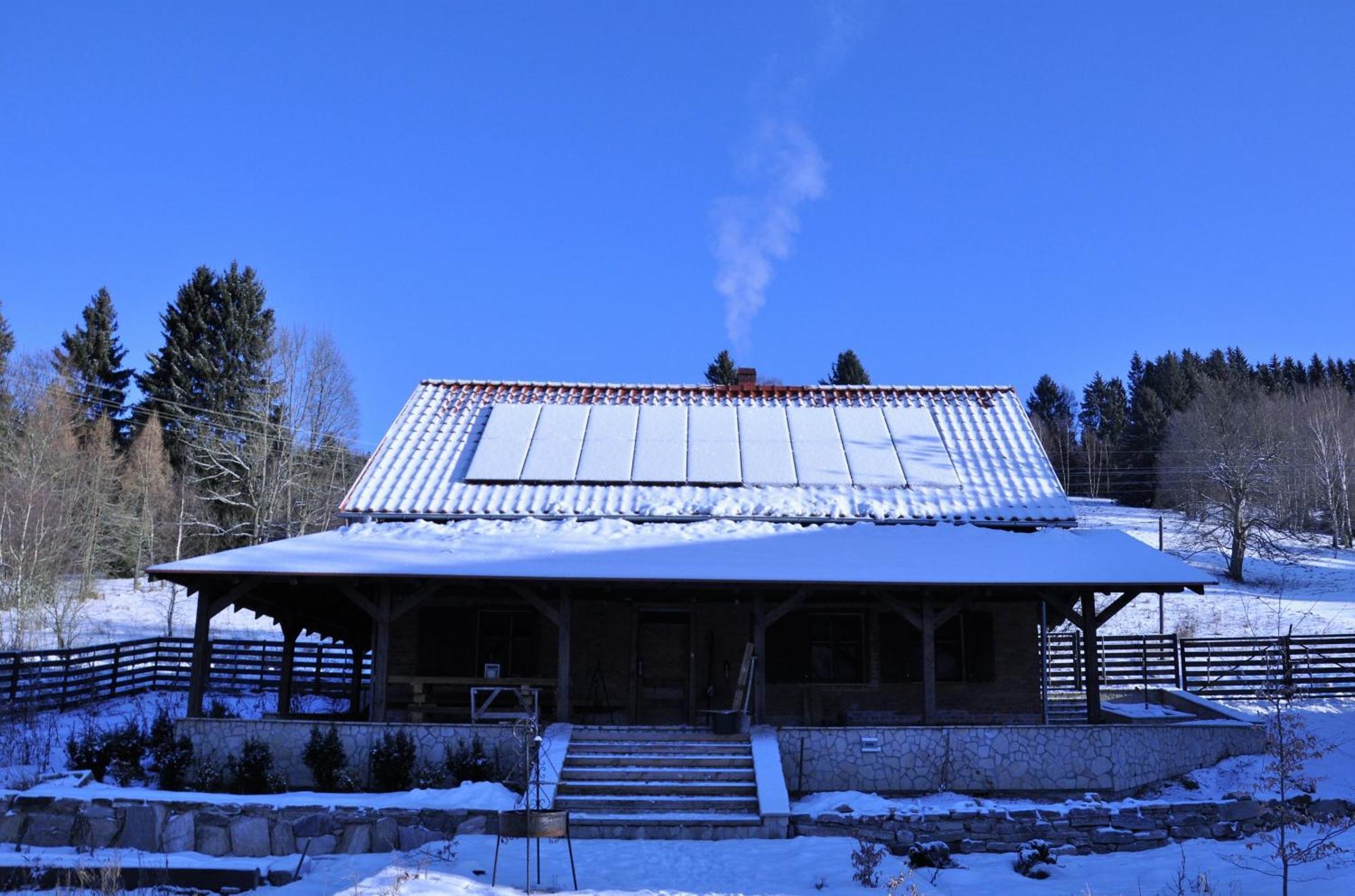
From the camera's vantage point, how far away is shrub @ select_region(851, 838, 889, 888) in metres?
8.48

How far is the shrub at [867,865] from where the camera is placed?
27.8 ft

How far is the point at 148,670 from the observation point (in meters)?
20.2

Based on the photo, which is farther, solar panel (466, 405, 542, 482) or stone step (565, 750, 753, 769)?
solar panel (466, 405, 542, 482)

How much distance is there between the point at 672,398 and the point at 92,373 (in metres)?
35.2

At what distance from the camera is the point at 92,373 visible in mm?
44062

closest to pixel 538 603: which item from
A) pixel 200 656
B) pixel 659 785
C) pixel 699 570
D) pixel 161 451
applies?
pixel 699 570

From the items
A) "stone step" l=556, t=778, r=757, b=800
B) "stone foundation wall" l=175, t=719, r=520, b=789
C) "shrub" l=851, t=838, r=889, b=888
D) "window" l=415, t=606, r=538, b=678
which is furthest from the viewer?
"window" l=415, t=606, r=538, b=678

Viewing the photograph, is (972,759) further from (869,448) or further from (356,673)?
(356,673)

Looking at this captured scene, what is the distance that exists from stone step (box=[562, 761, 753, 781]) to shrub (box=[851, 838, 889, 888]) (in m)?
2.54

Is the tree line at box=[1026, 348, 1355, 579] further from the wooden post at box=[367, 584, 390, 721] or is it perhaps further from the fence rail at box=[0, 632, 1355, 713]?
the wooden post at box=[367, 584, 390, 721]

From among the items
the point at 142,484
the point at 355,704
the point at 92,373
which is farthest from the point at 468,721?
the point at 92,373

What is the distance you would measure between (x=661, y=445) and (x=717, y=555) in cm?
478

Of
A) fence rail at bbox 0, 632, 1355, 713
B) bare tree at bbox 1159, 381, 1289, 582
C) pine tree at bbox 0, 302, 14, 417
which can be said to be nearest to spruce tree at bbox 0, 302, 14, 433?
pine tree at bbox 0, 302, 14, 417

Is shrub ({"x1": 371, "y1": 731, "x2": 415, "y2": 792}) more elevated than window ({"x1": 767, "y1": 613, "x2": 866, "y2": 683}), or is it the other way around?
window ({"x1": 767, "y1": 613, "x2": 866, "y2": 683})
